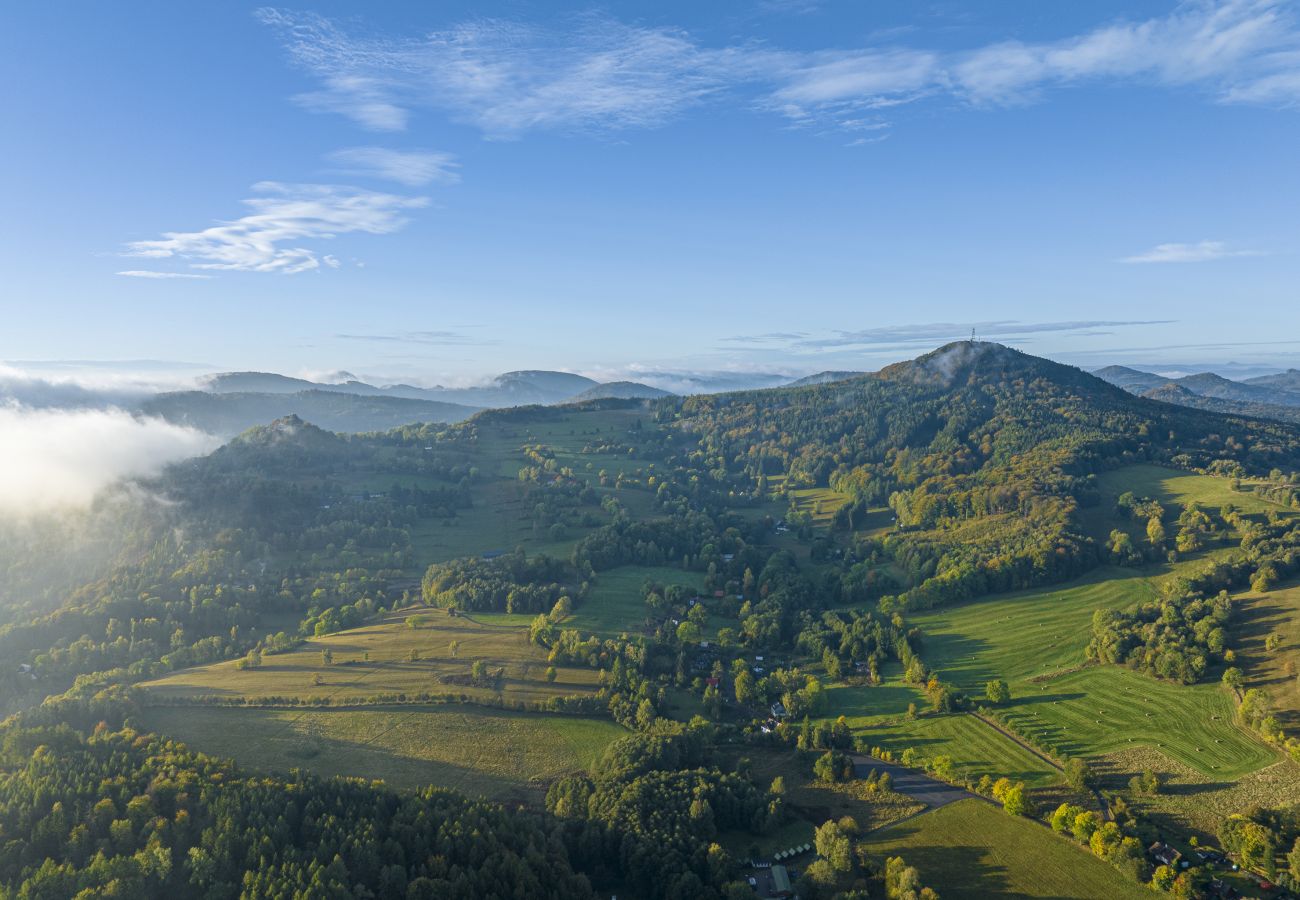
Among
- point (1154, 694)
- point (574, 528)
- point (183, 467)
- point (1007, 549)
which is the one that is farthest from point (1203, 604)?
point (183, 467)

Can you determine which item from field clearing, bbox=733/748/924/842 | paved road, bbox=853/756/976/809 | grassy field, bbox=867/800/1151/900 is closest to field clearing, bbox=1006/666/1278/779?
paved road, bbox=853/756/976/809

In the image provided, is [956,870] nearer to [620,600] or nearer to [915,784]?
[915,784]

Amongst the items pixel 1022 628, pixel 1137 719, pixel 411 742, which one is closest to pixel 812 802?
pixel 1137 719

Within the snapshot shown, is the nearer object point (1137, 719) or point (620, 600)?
point (1137, 719)

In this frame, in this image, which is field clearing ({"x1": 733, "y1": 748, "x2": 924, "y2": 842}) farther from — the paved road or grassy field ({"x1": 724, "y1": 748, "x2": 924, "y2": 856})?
the paved road

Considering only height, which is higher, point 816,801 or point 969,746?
point 969,746

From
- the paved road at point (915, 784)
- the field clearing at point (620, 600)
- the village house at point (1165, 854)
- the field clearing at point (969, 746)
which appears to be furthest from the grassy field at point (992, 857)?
the field clearing at point (620, 600)

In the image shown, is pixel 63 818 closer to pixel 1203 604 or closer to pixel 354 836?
pixel 354 836
